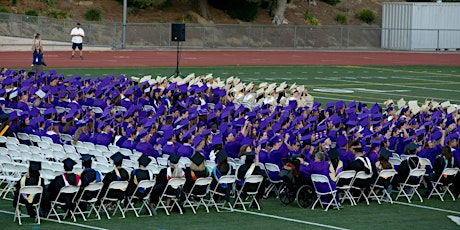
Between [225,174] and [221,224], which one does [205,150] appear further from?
[221,224]

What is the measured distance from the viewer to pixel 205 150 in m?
22.5

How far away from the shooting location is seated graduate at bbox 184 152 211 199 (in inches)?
792

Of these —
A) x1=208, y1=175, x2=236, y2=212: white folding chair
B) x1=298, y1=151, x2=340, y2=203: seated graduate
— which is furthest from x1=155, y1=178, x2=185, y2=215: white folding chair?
x1=298, y1=151, x2=340, y2=203: seated graduate

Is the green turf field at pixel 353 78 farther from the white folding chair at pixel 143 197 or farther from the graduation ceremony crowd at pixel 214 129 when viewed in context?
the white folding chair at pixel 143 197

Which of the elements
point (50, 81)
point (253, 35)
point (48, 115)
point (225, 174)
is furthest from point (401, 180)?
point (253, 35)

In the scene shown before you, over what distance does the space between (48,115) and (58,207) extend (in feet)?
21.4

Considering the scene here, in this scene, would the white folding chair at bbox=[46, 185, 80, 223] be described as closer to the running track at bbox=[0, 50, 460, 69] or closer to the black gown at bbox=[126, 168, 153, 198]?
the black gown at bbox=[126, 168, 153, 198]

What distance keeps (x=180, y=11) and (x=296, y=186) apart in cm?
4847

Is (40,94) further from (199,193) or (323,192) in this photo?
(323,192)

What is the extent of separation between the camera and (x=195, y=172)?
20.2 meters

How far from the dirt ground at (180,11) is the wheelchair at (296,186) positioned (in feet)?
146

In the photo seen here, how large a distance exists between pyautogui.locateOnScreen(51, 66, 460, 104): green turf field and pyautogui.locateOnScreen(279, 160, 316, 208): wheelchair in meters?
17.6

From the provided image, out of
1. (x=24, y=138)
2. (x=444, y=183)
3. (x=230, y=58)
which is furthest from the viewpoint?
(x=230, y=58)

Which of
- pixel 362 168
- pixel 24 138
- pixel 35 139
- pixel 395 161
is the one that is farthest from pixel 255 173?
pixel 24 138
